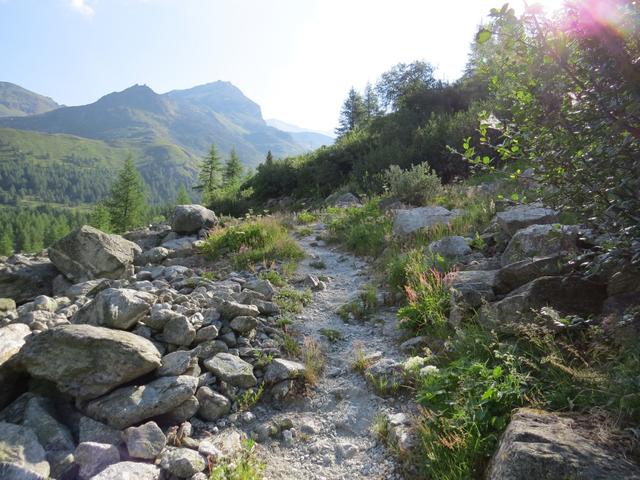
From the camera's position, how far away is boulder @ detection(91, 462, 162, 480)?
3318mm

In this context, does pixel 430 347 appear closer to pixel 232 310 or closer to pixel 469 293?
pixel 469 293

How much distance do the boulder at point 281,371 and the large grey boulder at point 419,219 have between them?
5096 mm

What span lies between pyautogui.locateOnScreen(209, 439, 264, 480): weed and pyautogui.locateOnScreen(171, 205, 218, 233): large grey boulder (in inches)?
378

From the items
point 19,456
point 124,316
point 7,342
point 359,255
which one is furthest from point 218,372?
point 359,255

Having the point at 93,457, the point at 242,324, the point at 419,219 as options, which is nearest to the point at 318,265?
the point at 419,219

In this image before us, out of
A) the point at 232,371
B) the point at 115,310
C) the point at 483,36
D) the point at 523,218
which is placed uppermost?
the point at 483,36

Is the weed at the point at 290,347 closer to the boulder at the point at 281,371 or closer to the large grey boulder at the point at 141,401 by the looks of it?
the boulder at the point at 281,371

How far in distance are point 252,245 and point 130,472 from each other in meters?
6.98

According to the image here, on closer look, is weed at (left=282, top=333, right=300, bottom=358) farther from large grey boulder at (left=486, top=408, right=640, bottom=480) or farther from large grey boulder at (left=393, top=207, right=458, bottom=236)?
large grey boulder at (left=393, top=207, right=458, bottom=236)

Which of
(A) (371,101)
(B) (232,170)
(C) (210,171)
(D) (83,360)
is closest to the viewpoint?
(D) (83,360)

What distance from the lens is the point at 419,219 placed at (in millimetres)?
9727

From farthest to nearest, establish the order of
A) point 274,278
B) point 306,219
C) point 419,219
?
1. point 306,219
2. point 419,219
3. point 274,278

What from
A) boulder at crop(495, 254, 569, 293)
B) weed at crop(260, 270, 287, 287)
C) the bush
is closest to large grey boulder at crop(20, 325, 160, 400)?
weed at crop(260, 270, 287, 287)

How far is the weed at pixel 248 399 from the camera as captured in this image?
15.5ft
